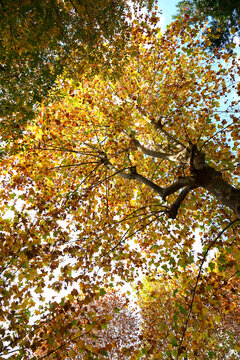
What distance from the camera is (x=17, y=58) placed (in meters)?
4.80

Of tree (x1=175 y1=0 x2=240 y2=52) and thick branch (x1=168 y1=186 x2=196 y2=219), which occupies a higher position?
tree (x1=175 y1=0 x2=240 y2=52)

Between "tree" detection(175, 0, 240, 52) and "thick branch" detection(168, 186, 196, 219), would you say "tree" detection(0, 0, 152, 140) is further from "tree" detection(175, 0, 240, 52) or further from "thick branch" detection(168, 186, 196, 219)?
"thick branch" detection(168, 186, 196, 219)

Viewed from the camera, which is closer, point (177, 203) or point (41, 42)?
point (177, 203)

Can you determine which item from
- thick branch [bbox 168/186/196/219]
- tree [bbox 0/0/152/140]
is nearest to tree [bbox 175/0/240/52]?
tree [bbox 0/0/152/140]

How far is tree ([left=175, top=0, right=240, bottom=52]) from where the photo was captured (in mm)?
4470

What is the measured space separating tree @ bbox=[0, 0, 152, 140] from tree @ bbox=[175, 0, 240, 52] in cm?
223

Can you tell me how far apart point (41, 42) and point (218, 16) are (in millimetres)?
4780

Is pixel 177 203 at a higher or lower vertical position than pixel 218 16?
lower

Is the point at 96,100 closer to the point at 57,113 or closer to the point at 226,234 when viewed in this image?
the point at 57,113

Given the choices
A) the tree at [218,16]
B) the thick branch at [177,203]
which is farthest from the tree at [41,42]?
the thick branch at [177,203]

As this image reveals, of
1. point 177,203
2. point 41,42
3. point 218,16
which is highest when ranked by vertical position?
point 218,16

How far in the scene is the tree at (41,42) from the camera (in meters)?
4.67

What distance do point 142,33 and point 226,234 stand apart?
9.53 m

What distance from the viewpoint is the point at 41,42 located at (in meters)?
5.02
